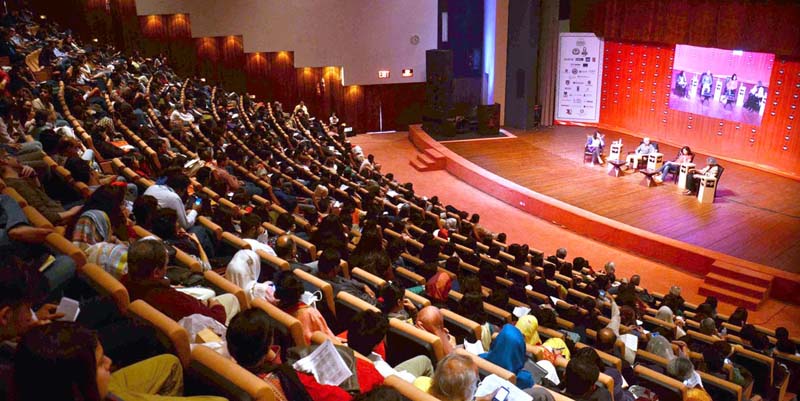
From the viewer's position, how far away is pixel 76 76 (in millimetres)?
9562

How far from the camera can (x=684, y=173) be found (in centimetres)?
1132

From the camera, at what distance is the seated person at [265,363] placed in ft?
7.10

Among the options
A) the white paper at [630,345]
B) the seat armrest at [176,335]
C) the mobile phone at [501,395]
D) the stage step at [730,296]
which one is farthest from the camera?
the stage step at [730,296]

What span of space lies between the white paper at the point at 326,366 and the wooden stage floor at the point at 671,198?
25.9ft

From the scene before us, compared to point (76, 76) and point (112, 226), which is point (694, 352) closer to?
point (112, 226)

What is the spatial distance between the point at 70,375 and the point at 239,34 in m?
15.0

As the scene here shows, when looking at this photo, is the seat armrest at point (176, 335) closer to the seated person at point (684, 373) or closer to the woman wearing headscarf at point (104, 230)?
the woman wearing headscarf at point (104, 230)

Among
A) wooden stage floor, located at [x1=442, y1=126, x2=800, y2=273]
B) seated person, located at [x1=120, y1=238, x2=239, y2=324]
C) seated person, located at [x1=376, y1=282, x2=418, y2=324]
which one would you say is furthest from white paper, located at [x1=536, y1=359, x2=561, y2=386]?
wooden stage floor, located at [x1=442, y1=126, x2=800, y2=273]

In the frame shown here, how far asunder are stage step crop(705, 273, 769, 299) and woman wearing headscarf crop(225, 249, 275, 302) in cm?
679

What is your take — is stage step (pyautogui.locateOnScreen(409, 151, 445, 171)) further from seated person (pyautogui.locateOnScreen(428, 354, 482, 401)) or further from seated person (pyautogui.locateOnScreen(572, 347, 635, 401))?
seated person (pyautogui.locateOnScreen(428, 354, 482, 401))

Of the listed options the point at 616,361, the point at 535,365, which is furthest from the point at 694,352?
the point at 535,365

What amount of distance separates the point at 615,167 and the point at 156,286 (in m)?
11.1

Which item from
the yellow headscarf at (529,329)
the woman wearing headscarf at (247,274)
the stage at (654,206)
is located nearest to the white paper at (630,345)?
the yellow headscarf at (529,329)

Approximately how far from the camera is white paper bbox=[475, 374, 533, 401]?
8.94ft
